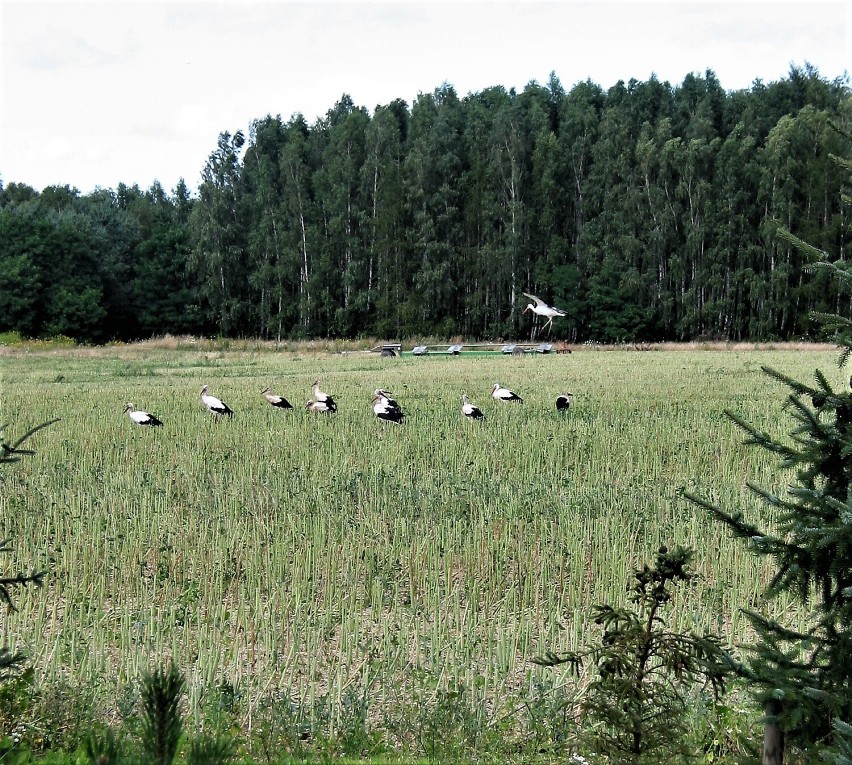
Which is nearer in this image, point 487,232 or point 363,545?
point 363,545

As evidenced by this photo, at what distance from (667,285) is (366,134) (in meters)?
21.8

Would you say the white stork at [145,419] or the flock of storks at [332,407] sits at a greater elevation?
the flock of storks at [332,407]

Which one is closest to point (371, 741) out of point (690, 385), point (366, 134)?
point (690, 385)

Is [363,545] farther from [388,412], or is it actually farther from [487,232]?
[487,232]

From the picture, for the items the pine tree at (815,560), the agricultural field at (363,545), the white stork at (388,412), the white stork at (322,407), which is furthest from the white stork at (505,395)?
the pine tree at (815,560)

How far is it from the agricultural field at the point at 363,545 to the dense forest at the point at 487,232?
128 feet

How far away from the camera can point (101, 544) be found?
8266mm

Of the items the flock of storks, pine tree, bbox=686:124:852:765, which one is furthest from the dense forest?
pine tree, bbox=686:124:852:765

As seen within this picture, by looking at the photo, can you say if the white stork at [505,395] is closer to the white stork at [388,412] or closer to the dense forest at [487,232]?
the white stork at [388,412]

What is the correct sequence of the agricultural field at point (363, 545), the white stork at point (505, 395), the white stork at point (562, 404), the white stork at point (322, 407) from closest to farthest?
1. the agricultural field at point (363, 545)
2. the white stork at point (562, 404)
3. the white stork at point (322, 407)
4. the white stork at point (505, 395)

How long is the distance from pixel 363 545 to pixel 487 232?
170 ft

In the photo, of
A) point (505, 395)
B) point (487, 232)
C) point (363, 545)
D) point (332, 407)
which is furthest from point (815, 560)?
point (487, 232)

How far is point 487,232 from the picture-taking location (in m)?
58.6

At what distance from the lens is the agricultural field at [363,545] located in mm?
5305
